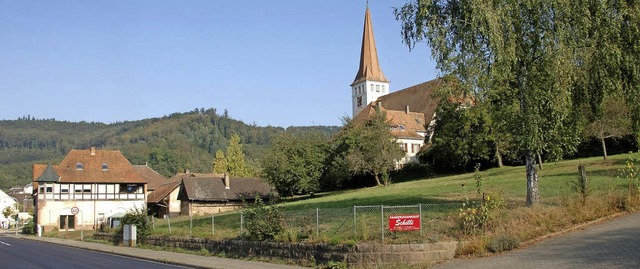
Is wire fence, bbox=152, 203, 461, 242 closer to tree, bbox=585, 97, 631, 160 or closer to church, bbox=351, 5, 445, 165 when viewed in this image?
tree, bbox=585, 97, 631, 160

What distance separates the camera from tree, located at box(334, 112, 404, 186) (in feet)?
184

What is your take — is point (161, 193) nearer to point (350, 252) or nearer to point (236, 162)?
point (236, 162)

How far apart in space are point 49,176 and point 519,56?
2246 inches

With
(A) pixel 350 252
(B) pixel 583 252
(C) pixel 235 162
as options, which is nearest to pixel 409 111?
(C) pixel 235 162

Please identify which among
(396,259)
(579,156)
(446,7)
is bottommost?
(396,259)

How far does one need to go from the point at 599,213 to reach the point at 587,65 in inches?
198

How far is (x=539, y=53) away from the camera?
19797 millimetres

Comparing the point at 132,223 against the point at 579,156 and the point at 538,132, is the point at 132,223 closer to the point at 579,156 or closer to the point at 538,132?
the point at 538,132

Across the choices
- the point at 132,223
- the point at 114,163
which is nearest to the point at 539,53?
the point at 132,223

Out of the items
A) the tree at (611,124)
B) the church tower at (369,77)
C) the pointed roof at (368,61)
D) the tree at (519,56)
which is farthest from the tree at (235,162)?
the tree at (519,56)

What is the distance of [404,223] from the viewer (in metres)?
17.4

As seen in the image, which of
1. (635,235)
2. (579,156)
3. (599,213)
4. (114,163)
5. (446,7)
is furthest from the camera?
(114,163)

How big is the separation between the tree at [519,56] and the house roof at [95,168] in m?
53.9

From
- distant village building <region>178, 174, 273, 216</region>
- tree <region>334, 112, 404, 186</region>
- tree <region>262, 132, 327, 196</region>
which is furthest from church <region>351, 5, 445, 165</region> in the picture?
distant village building <region>178, 174, 273, 216</region>
